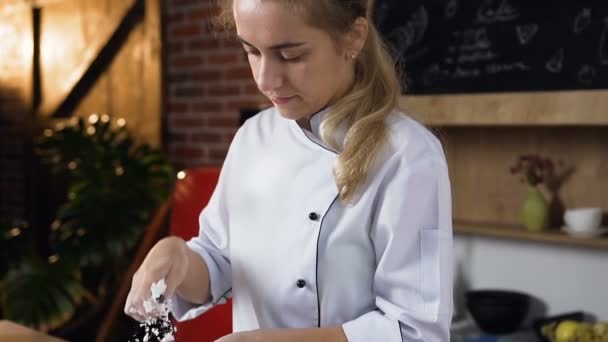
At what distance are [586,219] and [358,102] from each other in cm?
141

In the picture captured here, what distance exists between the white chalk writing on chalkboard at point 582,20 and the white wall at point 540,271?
724 mm

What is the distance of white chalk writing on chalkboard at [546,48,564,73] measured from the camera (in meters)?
2.12

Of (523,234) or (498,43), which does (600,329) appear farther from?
(498,43)

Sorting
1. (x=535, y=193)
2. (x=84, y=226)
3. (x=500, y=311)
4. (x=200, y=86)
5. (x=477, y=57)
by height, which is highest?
(x=477, y=57)

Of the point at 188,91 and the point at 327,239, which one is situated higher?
the point at 188,91

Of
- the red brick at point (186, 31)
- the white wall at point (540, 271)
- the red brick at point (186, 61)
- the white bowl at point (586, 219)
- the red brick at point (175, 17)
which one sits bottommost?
the white wall at point (540, 271)

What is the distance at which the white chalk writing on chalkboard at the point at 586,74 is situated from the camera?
2.04 meters

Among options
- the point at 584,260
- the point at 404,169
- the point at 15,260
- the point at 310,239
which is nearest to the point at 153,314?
the point at 310,239

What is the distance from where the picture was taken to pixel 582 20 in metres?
2.07

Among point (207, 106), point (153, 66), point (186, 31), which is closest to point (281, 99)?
point (207, 106)

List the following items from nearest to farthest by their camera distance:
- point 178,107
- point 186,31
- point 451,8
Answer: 1. point 451,8
2. point 186,31
3. point 178,107

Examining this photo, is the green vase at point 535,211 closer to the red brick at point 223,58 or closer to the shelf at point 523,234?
the shelf at point 523,234

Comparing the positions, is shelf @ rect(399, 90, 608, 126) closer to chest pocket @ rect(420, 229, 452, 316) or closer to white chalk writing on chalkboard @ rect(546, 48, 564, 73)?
white chalk writing on chalkboard @ rect(546, 48, 564, 73)

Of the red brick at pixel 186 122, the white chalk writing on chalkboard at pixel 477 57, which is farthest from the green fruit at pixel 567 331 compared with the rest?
the red brick at pixel 186 122
